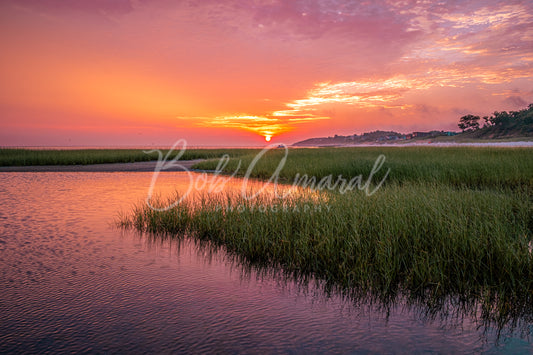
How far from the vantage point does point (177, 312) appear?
5.30 metres

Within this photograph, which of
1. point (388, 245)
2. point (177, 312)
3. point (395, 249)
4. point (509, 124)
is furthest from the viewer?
point (509, 124)

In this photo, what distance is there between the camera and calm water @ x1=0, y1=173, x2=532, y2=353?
4.52 meters

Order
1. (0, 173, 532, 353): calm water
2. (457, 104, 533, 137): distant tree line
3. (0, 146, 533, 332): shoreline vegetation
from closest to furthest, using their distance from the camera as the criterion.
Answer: (0, 173, 532, 353): calm water, (0, 146, 533, 332): shoreline vegetation, (457, 104, 533, 137): distant tree line

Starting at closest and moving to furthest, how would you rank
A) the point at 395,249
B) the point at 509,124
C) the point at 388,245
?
the point at 395,249 < the point at 388,245 < the point at 509,124

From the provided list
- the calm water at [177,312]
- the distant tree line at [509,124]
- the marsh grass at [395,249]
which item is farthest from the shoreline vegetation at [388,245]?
the distant tree line at [509,124]

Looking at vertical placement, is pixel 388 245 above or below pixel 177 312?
above

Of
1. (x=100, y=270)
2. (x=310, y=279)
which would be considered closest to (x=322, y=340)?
(x=310, y=279)

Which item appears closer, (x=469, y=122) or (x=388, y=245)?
(x=388, y=245)

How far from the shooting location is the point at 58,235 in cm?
967

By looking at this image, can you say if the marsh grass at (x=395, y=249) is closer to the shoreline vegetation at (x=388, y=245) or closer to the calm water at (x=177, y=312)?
the shoreline vegetation at (x=388, y=245)

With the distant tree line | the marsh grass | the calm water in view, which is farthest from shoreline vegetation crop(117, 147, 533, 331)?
the distant tree line

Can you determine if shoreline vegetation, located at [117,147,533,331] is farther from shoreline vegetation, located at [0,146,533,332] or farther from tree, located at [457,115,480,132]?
tree, located at [457,115,480,132]

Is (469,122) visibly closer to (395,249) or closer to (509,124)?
(509,124)

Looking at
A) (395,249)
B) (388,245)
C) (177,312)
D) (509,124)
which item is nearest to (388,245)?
(388,245)
